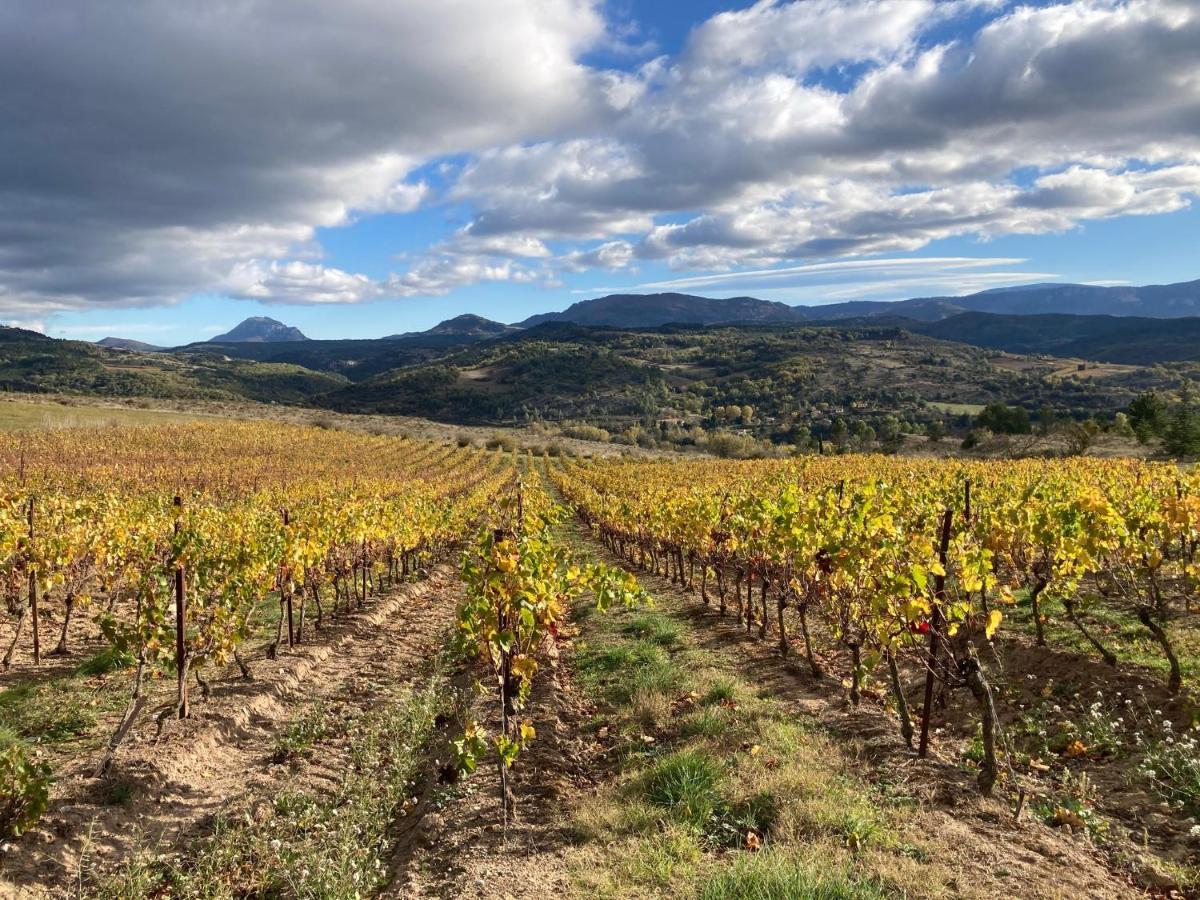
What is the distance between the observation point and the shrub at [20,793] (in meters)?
4.83

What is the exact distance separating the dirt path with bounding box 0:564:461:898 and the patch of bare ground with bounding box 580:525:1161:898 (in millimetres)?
5696

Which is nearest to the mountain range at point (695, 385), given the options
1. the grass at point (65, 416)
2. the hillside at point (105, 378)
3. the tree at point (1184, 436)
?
the hillside at point (105, 378)

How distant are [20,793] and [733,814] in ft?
18.9

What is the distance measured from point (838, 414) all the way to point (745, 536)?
113 metres

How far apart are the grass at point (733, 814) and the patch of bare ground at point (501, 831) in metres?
0.28

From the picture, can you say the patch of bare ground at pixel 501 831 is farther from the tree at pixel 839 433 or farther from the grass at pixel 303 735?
the tree at pixel 839 433

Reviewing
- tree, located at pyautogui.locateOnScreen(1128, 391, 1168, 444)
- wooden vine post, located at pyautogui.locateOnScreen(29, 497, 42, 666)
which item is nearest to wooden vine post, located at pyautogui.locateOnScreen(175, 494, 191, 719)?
wooden vine post, located at pyautogui.locateOnScreen(29, 497, 42, 666)

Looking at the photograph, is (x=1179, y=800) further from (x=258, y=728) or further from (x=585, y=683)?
(x=258, y=728)

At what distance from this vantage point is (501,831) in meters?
5.65

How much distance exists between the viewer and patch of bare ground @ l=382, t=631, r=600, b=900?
190 inches

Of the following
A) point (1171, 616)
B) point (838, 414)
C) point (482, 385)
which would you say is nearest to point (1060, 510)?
point (1171, 616)

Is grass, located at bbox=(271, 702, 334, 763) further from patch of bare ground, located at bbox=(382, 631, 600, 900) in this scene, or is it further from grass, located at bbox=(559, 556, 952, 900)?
grass, located at bbox=(559, 556, 952, 900)

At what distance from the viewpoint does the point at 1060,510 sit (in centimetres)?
823

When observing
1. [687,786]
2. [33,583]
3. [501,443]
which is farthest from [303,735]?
[501,443]
